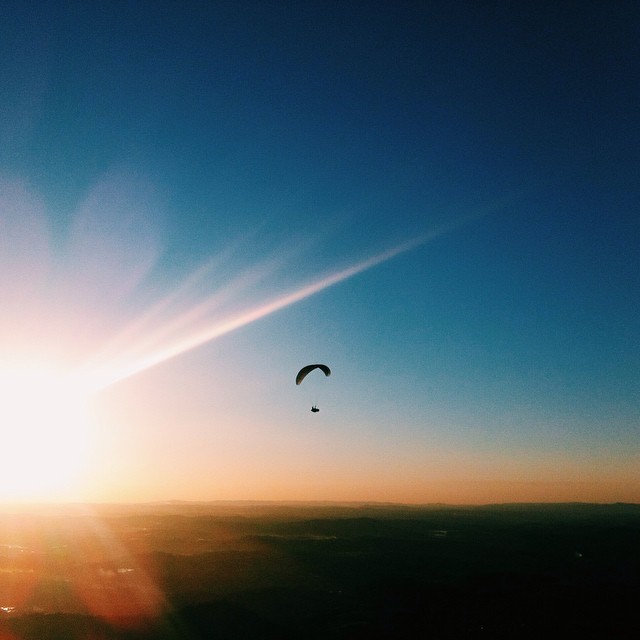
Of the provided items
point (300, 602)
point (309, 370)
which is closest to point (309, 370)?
point (309, 370)

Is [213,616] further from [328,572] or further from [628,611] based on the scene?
[628,611]

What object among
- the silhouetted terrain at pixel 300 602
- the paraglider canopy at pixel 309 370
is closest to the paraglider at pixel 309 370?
the paraglider canopy at pixel 309 370

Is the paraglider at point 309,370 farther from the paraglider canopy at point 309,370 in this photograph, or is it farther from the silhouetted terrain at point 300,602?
the silhouetted terrain at point 300,602

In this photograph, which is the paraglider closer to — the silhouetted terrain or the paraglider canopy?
the paraglider canopy

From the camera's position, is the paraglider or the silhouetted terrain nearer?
the paraglider

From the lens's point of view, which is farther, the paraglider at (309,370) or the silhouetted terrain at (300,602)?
the silhouetted terrain at (300,602)

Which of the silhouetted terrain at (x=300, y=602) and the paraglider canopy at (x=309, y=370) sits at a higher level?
the paraglider canopy at (x=309, y=370)

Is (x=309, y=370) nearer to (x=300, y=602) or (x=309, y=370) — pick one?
(x=309, y=370)

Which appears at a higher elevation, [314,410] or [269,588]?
[314,410]

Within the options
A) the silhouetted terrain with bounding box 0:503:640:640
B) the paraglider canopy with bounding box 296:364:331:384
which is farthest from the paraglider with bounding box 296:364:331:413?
the silhouetted terrain with bounding box 0:503:640:640

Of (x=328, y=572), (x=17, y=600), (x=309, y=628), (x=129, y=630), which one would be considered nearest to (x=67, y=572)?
(x=17, y=600)

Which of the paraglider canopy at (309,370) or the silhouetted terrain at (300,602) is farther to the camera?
the silhouetted terrain at (300,602)
